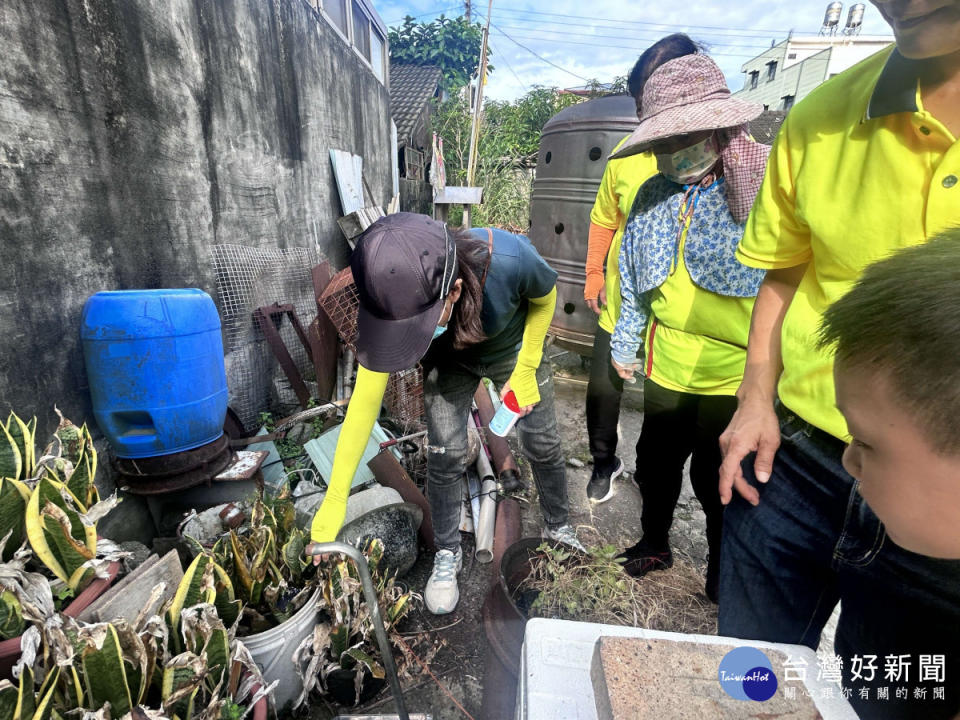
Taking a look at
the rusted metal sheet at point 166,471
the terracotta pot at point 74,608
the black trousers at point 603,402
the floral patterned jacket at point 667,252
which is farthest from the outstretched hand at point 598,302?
the terracotta pot at point 74,608

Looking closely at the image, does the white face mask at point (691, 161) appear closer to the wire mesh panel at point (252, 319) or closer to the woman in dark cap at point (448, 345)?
the woman in dark cap at point (448, 345)

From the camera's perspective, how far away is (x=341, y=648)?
5.83 ft

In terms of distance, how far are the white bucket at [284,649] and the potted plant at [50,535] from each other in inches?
20.8

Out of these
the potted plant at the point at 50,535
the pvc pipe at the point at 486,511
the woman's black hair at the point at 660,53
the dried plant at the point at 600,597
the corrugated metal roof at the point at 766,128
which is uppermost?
the corrugated metal roof at the point at 766,128

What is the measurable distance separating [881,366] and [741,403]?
57 centimetres

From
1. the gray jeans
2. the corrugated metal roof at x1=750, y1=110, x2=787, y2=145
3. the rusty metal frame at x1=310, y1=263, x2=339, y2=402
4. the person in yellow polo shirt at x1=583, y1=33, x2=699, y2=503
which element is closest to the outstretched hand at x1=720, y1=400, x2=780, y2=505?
the gray jeans

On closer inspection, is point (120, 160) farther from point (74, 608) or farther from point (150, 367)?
point (74, 608)

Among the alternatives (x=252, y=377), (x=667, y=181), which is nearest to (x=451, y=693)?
(x=667, y=181)

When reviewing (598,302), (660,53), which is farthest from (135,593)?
(660,53)

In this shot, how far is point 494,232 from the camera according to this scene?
2006mm

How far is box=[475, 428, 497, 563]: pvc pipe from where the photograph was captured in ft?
8.27

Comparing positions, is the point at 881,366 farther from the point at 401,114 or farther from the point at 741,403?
the point at 401,114

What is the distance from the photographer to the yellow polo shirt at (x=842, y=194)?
0.79 metres

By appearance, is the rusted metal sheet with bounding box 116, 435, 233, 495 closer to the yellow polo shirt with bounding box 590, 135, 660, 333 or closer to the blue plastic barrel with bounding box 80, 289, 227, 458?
the blue plastic barrel with bounding box 80, 289, 227, 458
